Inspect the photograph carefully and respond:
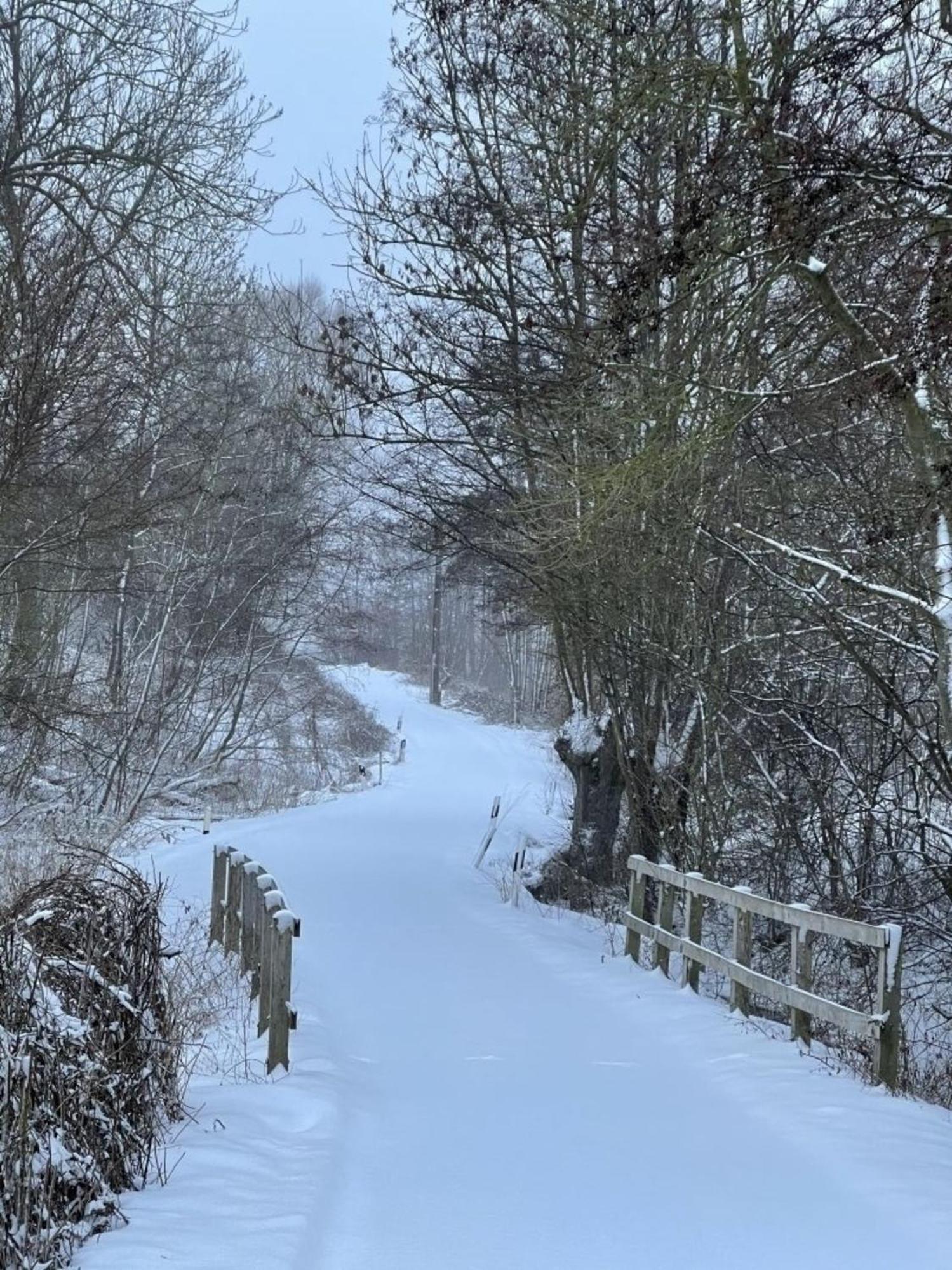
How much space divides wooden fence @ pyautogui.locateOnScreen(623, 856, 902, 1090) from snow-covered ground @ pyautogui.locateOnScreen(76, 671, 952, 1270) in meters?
0.26

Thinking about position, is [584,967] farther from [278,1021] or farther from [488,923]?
[278,1021]

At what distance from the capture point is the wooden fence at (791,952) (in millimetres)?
6441

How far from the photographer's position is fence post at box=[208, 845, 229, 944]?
11.0 m

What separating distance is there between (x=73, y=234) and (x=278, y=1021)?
719 centimetres

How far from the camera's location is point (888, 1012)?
254 inches

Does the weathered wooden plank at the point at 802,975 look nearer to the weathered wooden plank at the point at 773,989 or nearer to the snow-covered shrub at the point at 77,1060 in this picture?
the weathered wooden plank at the point at 773,989

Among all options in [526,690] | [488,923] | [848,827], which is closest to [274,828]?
[488,923]

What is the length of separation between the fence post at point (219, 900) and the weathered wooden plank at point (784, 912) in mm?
4091

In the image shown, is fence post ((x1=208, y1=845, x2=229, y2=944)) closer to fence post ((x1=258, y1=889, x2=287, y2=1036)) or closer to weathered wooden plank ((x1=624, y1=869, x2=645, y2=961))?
fence post ((x1=258, y1=889, x2=287, y2=1036))

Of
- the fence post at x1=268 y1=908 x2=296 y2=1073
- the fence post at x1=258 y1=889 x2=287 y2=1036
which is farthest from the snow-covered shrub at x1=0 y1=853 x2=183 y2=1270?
the fence post at x1=258 y1=889 x2=287 y2=1036

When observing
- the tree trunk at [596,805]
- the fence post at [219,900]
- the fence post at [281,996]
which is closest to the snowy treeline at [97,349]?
the fence post at [219,900]

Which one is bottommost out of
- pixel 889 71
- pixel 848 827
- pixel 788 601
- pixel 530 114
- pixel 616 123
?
pixel 848 827

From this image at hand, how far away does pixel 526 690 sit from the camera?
62000 mm

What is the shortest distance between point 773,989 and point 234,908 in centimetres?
474
